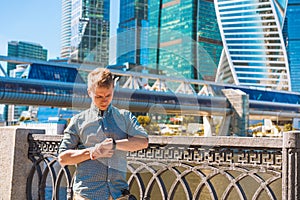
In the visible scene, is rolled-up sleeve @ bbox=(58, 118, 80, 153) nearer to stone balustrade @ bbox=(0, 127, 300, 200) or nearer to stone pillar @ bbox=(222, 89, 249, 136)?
stone balustrade @ bbox=(0, 127, 300, 200)

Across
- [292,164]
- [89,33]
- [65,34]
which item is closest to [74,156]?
[292,164]

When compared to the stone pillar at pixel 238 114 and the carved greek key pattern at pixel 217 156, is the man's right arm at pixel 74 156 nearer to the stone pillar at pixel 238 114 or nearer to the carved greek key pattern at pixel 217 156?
the carved greek key pattern at pixel 217 156

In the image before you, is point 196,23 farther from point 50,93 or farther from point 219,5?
point 50,93

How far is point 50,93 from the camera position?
31.2 m

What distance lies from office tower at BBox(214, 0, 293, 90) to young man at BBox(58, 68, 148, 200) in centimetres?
9840

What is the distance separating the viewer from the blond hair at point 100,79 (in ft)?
6.97

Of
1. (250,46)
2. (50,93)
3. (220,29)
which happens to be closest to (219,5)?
(220,29)

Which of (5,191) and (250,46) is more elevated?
(250,46)

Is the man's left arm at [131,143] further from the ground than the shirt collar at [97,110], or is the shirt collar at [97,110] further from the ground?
the shirt collar at [97,110]

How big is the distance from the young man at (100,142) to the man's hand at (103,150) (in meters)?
0.06

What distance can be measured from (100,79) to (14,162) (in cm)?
252

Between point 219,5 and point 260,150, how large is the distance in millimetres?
104038

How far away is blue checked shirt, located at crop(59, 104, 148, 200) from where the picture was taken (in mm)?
2217

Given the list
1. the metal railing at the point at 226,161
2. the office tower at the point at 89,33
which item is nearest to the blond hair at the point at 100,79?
the office tower at the point at 89,33
